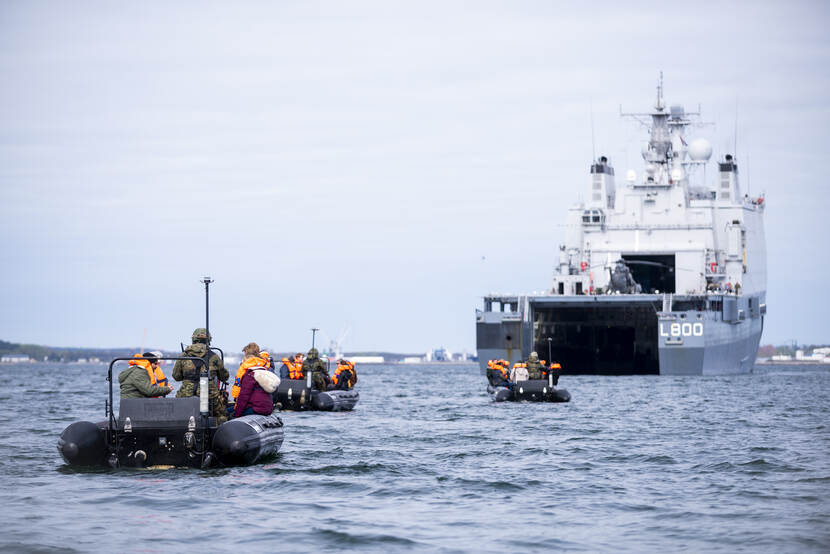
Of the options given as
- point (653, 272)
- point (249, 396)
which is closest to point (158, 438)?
point (249, 396)

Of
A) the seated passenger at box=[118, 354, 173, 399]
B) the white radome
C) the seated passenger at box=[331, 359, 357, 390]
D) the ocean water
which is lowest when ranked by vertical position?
the ocean water

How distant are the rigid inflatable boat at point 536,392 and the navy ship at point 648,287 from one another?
21.1 m

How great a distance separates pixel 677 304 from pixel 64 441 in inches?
1867

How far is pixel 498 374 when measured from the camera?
1549 inches

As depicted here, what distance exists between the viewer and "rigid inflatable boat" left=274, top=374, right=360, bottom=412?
3195cm

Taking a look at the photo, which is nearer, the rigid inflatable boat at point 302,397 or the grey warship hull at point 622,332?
the rigid inflatable boat at point 302,397

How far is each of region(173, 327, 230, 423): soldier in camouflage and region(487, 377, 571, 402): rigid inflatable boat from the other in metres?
18.0

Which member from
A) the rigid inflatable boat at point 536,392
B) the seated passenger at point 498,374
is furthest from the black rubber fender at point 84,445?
the seated passenger at point 498,374

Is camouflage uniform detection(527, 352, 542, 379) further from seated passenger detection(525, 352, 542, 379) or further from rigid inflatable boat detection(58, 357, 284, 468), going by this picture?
rigid inflatable boat detection(58, 357, 284, 468)

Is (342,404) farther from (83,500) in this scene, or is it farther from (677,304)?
(677,304)

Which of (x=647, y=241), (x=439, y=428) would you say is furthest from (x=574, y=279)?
(x=439, y=428)

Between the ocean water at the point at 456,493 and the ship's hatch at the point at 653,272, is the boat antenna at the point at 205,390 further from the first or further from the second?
the ship's hatch at the point at 653,272

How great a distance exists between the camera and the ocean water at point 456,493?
12961 mm

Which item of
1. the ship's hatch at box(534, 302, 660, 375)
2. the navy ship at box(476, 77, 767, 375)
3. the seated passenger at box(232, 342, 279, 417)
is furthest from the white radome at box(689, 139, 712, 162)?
the seated passenger at box(232, 342, 279, 417)
